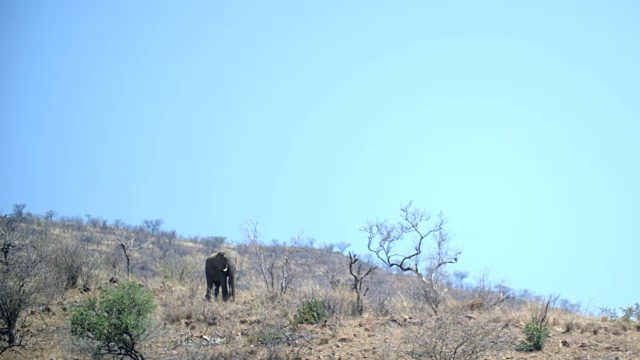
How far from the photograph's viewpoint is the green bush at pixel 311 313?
19469mm

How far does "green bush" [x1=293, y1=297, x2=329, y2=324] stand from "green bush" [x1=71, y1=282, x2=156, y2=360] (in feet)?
14.4

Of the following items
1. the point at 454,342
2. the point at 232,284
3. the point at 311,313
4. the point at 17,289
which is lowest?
the point at 454,342

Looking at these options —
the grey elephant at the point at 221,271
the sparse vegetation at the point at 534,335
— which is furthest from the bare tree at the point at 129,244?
the sparse vegetation at the point at 534,335

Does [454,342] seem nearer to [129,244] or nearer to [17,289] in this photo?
[17,289]

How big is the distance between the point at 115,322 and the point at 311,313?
18.5ft

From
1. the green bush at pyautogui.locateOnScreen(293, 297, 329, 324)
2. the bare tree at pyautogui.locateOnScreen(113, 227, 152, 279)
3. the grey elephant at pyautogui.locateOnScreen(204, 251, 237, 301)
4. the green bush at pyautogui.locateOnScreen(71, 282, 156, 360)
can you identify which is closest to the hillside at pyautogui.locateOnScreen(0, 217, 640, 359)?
the green bush at pyautogui.locateOnScreen(293, 297, 329, 324)

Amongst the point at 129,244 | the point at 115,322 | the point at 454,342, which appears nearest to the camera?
the point at 454,342

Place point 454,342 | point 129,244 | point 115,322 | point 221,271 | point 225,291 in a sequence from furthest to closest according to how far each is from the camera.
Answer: point 129,244 → point 221,271 → point 225,291 → point 115,322 → point 454,342

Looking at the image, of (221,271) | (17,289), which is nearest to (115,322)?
(17,289)

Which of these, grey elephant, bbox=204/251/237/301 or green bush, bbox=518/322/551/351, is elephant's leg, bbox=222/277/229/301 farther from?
green bush, bbox=518/322/551/351

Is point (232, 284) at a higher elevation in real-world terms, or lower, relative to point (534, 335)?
higher

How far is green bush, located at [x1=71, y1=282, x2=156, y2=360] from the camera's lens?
685 inches

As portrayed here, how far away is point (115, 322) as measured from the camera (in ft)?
56.6

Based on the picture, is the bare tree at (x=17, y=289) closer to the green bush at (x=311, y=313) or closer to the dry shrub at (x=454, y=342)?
the green bush at (x=311, y=313)
